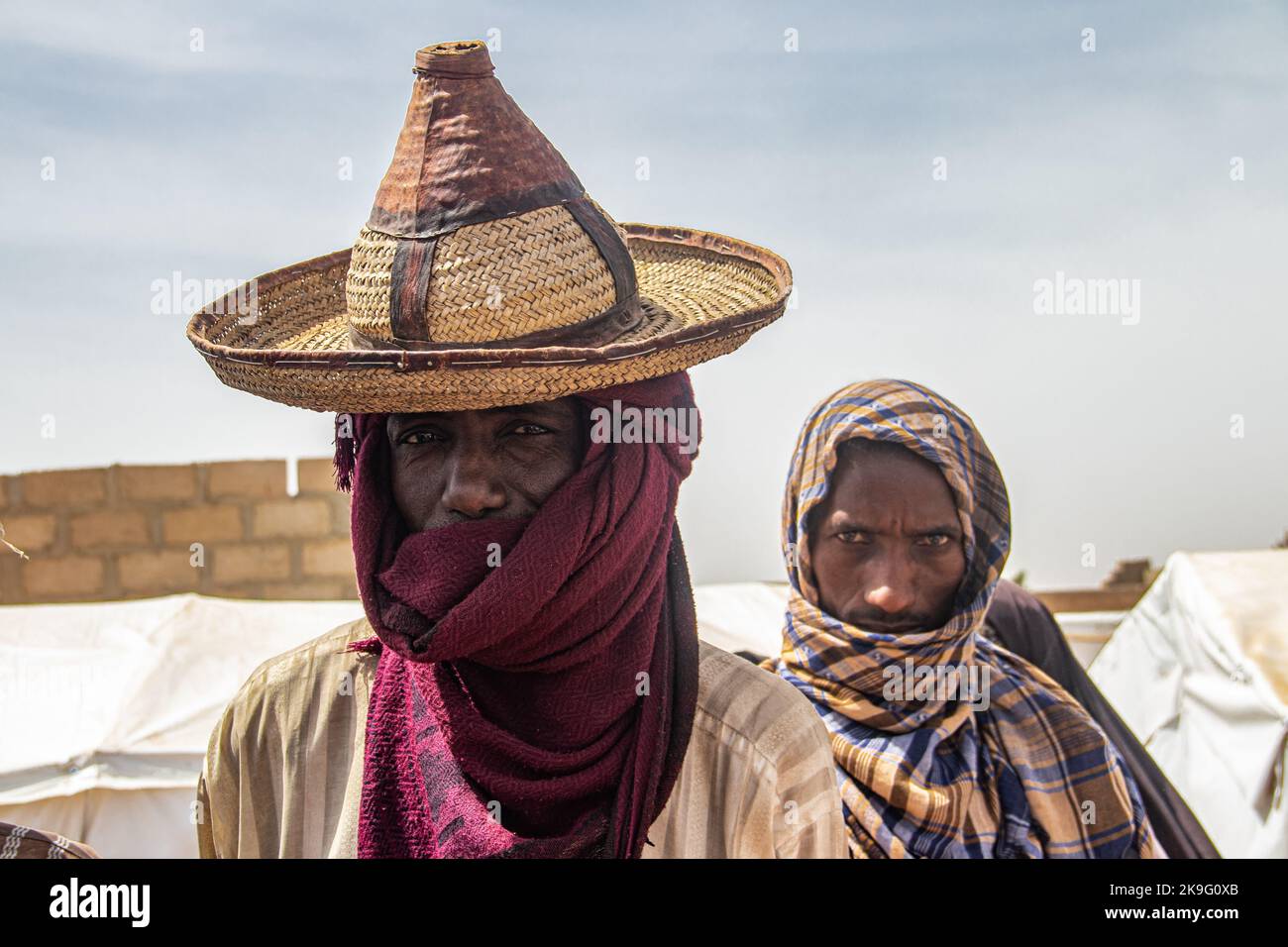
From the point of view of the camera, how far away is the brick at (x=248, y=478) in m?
8.78

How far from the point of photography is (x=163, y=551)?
8805mm

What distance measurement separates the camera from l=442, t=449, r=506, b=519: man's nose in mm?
2023

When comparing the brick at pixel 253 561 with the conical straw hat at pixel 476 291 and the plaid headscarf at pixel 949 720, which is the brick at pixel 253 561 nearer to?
the plaid headscarf at pixel 949 720

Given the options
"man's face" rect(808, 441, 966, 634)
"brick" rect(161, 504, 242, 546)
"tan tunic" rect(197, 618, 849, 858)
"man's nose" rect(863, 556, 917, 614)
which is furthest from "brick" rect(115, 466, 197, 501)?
"tan tunic" rect(197, 618, 849, 858)

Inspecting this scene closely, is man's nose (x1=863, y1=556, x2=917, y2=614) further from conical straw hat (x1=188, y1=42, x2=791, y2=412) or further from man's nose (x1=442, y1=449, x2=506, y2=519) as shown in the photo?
man's nose (x1=442, y1=449, x2=506, y2=519)

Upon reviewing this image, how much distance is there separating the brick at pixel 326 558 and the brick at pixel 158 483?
0.84m

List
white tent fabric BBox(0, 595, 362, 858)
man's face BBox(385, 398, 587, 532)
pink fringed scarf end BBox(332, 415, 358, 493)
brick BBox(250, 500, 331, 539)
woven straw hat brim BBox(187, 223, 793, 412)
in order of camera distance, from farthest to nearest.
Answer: brick BBox(250, 500, 331, 539) → white tent fabric BBox(0, 595, 362, 858) → pink fringed scarf end BBox(332, 415, 358, 493) → man's face BBox(385, 398, 587, 532) → woven straw hat brim BBox(187, 223, 793, 412)

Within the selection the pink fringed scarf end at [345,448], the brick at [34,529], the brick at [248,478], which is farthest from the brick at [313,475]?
the pink fringed scarf end at [345,448]

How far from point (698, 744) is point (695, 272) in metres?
0.92

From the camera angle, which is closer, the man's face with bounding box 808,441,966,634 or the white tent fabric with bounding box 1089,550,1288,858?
the man's face with bounding box 808,441,966,634

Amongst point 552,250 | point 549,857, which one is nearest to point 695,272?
point 552,250

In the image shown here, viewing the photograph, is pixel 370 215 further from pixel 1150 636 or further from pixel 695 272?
pixel 1150 636

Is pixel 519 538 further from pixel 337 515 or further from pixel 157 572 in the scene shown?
pixel 157 572

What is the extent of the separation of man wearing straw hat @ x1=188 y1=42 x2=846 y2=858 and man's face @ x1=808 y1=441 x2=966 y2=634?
1616 millimetres
